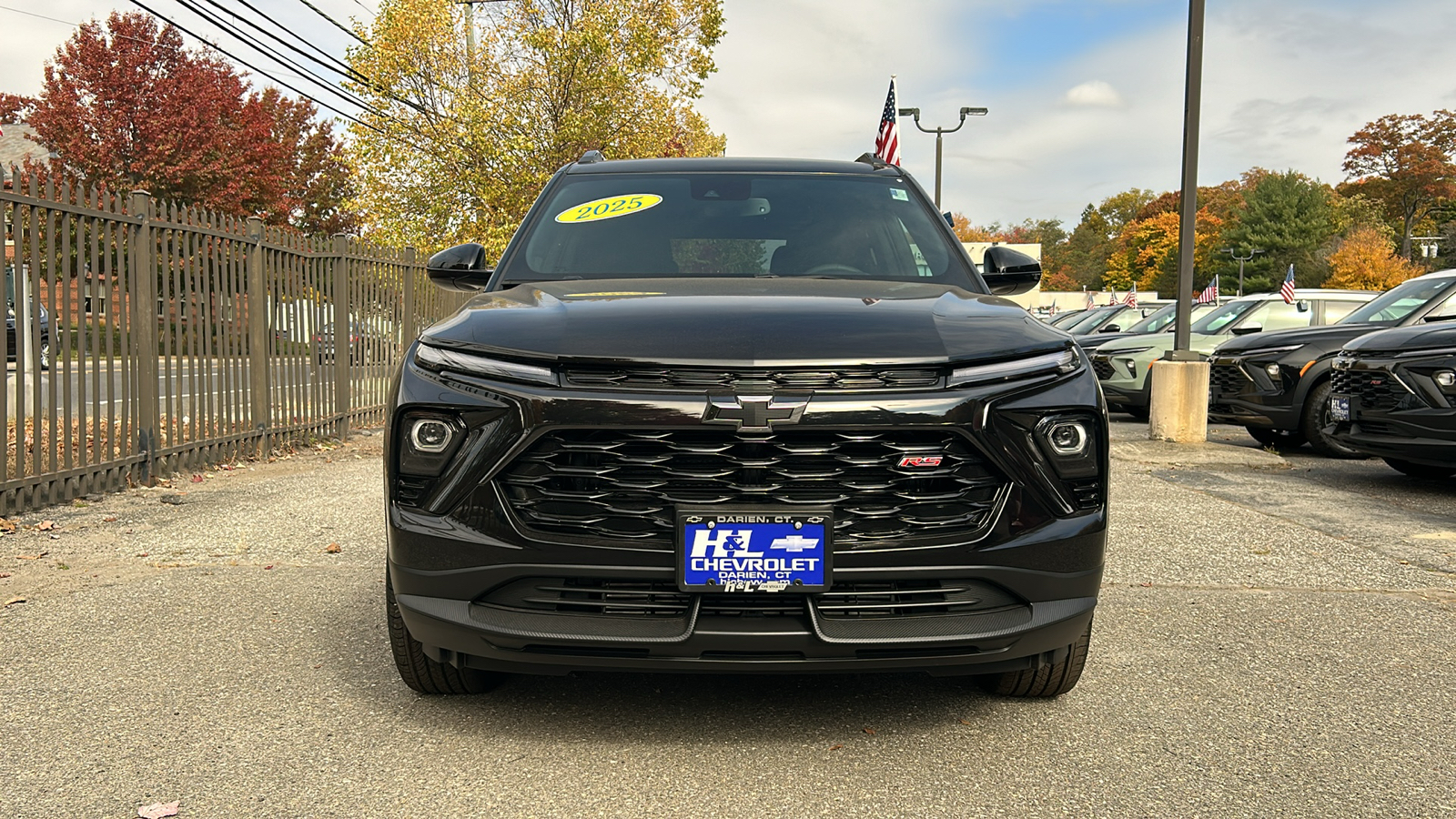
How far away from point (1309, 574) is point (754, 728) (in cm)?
335

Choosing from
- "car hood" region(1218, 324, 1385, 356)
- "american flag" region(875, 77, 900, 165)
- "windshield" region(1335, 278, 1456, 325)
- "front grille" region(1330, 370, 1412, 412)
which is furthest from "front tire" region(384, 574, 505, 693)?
"american flag" region(875, 77, 900, 165)

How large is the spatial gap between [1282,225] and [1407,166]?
9.13m

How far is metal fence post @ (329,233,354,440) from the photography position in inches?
426

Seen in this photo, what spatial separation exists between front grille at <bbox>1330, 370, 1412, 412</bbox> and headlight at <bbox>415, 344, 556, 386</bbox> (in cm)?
662

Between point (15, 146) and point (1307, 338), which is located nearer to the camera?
point (1307, 338)

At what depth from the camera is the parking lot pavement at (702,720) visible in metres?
2.78

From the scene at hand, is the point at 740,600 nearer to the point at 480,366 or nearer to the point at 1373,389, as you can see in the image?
the point at 480,366

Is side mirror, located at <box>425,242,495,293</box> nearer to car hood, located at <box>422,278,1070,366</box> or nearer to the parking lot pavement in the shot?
car hood, located at <box>422,278,1070,366</box>

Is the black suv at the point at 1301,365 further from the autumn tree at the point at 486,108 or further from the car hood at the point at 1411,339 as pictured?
the autumn tree at the point at 486,108

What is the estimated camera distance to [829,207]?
4.39 metres

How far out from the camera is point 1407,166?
3408 inches

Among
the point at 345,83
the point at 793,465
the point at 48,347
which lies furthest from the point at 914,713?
the point at 345,83

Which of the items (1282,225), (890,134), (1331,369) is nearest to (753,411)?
(1331,369)

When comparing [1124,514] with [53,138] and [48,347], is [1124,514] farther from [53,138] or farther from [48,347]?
[53,138]
